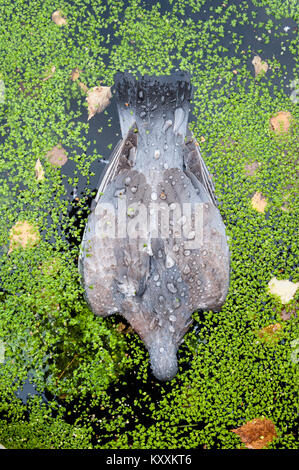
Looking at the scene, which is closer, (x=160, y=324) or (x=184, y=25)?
(x=160, y=324)

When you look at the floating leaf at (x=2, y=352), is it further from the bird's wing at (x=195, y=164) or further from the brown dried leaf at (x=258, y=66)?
the brown dried leaf at (x=258, y=66)

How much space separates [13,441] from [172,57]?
A: 356 centimetres

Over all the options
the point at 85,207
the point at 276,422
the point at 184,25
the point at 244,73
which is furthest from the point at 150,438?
the point at 184,25

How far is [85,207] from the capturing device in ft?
10.9

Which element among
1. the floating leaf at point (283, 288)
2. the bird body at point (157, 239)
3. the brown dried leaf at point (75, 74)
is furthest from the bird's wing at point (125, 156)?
the floating leaf at point (283, 288)

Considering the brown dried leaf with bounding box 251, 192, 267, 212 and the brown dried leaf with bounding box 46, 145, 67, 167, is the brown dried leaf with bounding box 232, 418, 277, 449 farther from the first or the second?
the brown dried leaf with bounding box 46, 145, 67, 167

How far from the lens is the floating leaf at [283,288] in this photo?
3.30 m

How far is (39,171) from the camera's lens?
10.9ft

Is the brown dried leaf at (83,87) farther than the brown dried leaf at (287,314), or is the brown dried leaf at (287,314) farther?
the brown dried leaf at (83,87)

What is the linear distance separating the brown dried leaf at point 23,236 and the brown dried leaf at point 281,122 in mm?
2299

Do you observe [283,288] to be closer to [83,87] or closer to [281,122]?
[281,122]

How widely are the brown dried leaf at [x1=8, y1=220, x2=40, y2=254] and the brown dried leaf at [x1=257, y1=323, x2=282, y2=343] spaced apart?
207cm

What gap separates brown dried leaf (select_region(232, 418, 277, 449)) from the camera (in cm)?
319

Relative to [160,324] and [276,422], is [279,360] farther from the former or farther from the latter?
[160,324]
